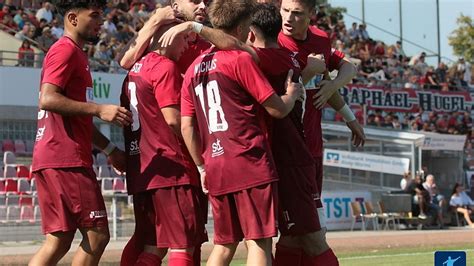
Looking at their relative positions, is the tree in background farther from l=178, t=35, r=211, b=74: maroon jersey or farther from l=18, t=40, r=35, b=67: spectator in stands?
l=178, t=35, r=211, b=74: maroon jersey

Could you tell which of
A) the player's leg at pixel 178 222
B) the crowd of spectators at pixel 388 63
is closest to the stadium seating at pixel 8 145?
the crowd of spectators at pixel 388 63

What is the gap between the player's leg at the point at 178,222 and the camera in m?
8.47

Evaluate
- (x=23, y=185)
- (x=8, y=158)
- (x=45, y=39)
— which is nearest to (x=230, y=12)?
(x=23, y=185)

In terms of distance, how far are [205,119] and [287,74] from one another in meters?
0.75

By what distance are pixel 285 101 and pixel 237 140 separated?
0.47m

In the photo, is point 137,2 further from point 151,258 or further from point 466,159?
point 151,258

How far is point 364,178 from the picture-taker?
1250 inches

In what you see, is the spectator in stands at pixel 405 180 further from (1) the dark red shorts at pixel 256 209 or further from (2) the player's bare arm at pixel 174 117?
(1) the dark red shorts at pixel 256 209

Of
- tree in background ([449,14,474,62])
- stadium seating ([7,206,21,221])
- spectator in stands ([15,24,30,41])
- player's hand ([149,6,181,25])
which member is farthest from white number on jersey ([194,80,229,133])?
tree in background ([449,14,474,62])

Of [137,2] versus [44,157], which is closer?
[44,157]

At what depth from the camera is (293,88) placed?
27.0ft

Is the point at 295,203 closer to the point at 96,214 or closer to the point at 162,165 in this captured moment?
the point at 162,165

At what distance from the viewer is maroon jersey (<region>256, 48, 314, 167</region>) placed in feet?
27.1

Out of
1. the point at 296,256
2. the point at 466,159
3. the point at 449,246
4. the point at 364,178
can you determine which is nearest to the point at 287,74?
the point at 296,256
